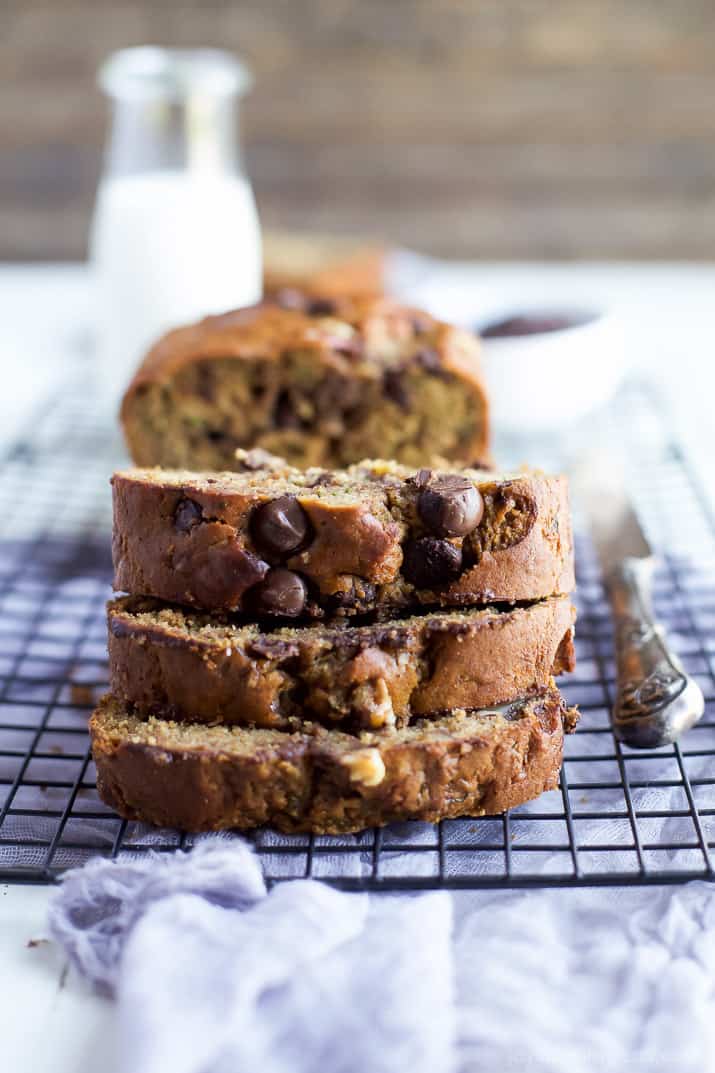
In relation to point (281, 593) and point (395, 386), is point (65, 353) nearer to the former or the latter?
point (395, 386)

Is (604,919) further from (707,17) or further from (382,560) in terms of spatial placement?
(707,17)

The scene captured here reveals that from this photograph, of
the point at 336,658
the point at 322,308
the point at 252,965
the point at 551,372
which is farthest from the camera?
the point at 551,372

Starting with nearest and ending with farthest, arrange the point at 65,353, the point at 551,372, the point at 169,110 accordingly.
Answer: the point at 551,372
the point at 169,110
the point at 65,353

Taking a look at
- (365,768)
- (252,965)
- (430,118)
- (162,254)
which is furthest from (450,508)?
(430,118)

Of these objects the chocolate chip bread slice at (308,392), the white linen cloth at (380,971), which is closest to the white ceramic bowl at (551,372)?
the chocolate chip bread slice at (308,392)

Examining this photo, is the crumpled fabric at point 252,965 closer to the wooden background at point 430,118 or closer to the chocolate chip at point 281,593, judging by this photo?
the chocolate chip at point 281,593

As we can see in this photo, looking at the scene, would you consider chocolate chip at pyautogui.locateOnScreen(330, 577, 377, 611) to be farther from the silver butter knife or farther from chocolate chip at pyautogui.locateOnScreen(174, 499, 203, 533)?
the silver butter knife
